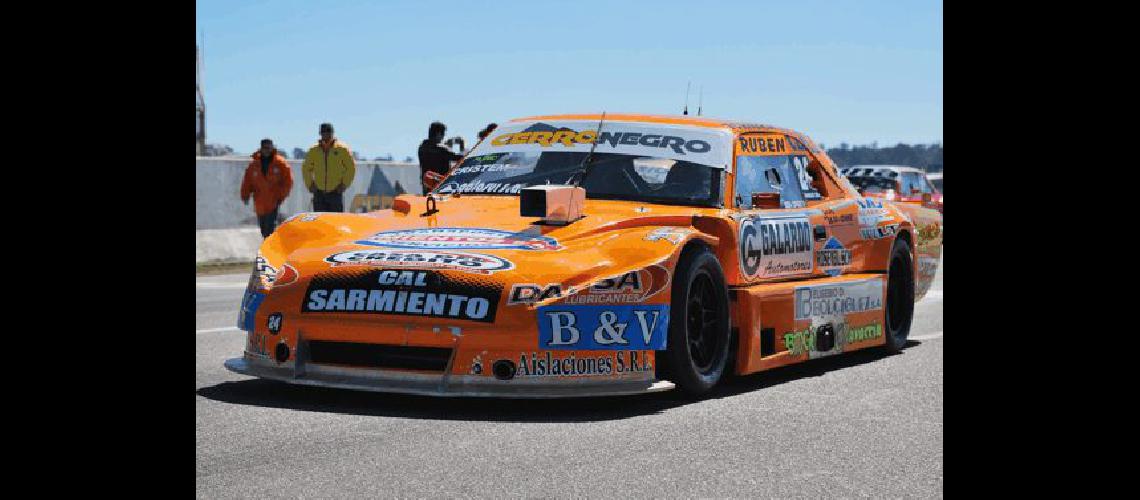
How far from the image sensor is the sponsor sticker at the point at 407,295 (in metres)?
6.14

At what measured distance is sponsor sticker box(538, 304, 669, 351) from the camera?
6.18 meters

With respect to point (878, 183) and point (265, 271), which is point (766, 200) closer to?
point (265, 271)

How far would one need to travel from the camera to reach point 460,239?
21.8ft

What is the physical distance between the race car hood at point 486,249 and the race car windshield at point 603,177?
0.83ft

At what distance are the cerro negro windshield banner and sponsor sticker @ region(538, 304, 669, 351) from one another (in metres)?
1.68

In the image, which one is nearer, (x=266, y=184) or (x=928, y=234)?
(x=928, y=234)

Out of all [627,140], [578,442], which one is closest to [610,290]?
[578,442]

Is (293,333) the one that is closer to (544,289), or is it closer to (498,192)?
(544,289)

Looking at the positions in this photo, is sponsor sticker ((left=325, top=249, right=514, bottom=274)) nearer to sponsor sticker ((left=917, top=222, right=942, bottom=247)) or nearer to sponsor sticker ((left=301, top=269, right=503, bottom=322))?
sponsor sticker ((left=301, top=269, right=503, bottom=322))

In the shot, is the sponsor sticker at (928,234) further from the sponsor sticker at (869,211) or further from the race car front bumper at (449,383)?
the race car front bumper at (449,383)

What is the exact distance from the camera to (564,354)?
621 centimetres

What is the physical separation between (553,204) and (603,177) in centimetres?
100
